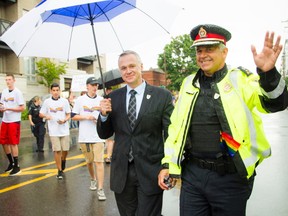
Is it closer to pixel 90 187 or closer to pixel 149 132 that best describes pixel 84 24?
pixel 149 132

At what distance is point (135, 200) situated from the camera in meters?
3.21

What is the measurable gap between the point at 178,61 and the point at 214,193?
63.5 m

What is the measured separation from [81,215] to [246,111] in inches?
126

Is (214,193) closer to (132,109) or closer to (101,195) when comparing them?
(132,109)

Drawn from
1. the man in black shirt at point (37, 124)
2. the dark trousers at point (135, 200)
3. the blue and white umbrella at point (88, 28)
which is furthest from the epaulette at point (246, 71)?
the man in black shirt at point (37, 124)

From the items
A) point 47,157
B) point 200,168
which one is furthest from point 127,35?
point 47,157

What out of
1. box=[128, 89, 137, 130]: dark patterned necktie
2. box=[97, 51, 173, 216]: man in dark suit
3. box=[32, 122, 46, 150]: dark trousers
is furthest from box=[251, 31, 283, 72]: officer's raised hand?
box=[32, 122, 46, 150]: dark trousers

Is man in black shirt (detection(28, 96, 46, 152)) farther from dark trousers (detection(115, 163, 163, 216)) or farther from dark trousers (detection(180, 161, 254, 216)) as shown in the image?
dark trousers (detection(180, 161, 254, 216))

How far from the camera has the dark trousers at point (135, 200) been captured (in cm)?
308

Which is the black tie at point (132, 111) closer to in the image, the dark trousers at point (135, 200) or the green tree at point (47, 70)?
the dark trousers at point (135, 200)

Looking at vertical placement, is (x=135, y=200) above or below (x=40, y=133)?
above

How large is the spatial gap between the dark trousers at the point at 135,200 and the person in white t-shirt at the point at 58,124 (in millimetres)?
3965

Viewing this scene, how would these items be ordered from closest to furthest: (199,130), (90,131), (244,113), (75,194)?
(244,113) → (199,130) → (75,194) → (90,131)

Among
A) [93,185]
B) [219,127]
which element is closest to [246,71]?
[219,127]
